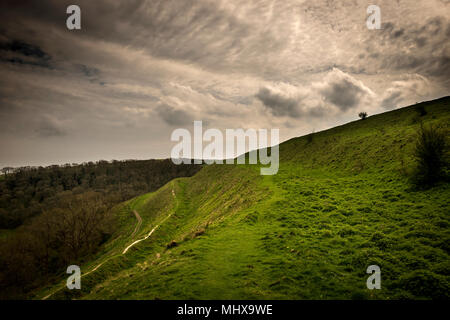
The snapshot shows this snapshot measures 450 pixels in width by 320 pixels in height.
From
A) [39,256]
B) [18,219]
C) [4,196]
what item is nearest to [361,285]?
[39,256]

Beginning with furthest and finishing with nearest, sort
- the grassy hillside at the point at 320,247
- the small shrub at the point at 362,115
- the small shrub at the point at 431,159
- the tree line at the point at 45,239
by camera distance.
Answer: the small shrub at the point at 362,115, the tree line at the point at 45,239, the small shrub at the point at 431,159, the grassy hillside at the point at 320,247

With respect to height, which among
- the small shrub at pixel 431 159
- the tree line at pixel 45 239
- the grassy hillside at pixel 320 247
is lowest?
the tree line at pixel 45 239

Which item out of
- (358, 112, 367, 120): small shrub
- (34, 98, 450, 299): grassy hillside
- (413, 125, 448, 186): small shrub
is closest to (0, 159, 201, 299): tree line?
(34, 98, 450, 299): grassy hillside

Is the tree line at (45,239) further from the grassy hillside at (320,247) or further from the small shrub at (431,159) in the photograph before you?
the small shrub at (431,159)

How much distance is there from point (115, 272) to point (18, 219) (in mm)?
138689

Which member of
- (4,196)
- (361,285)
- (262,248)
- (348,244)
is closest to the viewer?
(361,285)

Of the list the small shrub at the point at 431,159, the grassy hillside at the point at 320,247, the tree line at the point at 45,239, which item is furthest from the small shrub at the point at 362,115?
the tree line at the point at 45,239

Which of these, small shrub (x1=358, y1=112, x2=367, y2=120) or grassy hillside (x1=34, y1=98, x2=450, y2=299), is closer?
grassy hillside (x1=34, y1=98, x2=450, y2=299)

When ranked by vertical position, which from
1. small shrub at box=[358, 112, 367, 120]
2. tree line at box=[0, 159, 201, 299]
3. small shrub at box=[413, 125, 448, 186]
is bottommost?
tree line at box=[0, 159, 201, 299]

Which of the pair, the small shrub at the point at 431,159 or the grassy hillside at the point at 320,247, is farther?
the small shrub at the point at 431,159

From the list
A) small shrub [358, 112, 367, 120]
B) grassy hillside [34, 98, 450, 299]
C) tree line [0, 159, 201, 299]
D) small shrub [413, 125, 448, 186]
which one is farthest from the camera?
small shrub [358, 112, 367, 120]

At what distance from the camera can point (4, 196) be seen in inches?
5192

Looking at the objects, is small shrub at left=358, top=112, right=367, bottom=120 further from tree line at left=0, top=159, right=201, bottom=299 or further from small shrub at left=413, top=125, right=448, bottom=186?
tree line at left=0, top=159, right=201, bottom=299
